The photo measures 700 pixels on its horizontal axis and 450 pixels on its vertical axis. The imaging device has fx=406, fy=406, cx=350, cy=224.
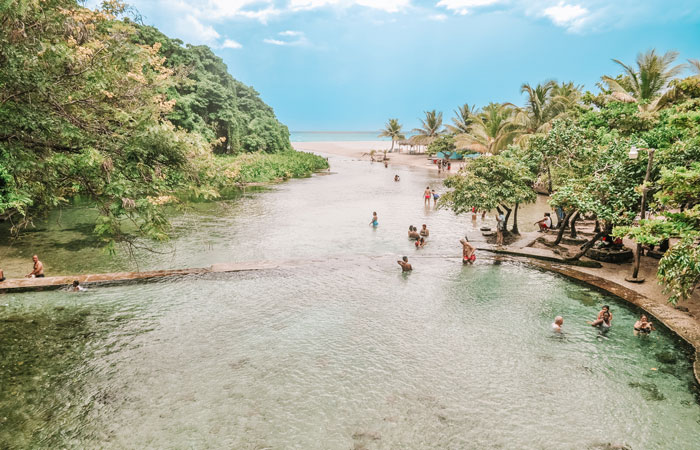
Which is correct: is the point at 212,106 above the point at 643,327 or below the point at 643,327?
above

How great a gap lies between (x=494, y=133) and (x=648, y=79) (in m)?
17.1

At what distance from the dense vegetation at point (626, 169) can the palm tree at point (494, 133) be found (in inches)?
551

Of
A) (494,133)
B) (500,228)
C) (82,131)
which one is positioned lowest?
(500,228)

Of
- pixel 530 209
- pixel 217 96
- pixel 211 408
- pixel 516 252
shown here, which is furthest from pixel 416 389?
pixel 217 96

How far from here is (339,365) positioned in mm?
10039

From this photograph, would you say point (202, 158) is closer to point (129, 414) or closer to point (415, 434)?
point (129, 414)

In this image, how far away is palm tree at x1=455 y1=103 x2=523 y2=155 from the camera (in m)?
39.0

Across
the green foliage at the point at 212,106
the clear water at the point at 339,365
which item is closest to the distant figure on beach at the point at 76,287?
the clear water at the point at 339,365

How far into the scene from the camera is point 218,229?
23.3 m

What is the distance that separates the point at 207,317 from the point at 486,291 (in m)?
9.45

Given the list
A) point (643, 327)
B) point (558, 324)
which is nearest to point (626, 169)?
point (643, 327)

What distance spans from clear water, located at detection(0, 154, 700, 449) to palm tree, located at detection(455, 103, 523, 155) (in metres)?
25.9

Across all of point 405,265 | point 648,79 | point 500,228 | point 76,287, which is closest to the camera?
point 76,287

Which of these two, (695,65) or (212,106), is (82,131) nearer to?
(695,65)
